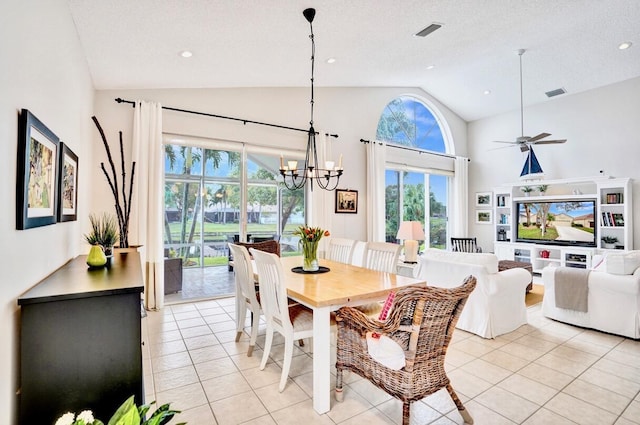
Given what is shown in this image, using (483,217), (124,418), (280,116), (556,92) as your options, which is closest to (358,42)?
(280,116)

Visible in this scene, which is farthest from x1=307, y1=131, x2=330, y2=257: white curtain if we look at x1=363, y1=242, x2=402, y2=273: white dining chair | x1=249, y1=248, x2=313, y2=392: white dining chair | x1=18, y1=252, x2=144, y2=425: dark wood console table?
x1=18, y1=252, x2=144, y2=425: dark wood console table

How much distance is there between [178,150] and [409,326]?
14.7 feet

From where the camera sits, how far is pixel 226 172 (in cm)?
532

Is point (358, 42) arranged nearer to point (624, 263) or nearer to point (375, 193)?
point (375, 193)

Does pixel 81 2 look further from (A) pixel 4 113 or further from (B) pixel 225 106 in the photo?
(B) pixel 225 106

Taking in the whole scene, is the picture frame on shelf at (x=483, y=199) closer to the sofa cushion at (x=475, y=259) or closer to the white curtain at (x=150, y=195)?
the sofa cushion at (x=475, y=259)

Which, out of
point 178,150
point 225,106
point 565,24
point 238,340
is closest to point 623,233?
point 565,24

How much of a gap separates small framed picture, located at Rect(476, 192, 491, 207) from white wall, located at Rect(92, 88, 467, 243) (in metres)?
2.62

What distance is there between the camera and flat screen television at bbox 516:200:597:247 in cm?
614

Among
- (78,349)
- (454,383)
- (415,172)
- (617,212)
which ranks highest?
(415,172)

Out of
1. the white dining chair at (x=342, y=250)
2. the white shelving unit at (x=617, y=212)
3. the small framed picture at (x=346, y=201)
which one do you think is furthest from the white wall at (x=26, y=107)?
the white shelving unit at (x=617, y=212)

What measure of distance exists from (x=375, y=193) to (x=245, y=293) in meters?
3.80

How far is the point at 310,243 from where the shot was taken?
3117 millimetres

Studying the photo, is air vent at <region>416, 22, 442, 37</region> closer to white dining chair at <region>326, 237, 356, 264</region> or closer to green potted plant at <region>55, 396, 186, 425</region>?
white dining chair at <region>326, 237, 356, 264</region>
